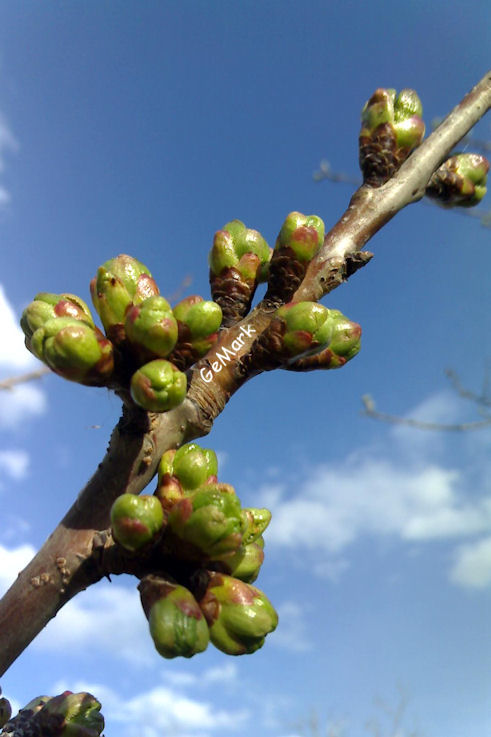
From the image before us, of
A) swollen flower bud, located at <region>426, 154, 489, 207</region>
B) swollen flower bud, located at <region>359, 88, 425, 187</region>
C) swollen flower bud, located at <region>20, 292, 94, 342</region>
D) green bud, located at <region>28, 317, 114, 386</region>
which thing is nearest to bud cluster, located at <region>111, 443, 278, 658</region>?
green bud, located at <region>28, 317, 114, 386</region>

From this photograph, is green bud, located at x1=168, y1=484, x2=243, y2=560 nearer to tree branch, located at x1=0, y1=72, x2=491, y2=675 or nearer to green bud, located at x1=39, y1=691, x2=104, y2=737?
tree branch, located at x1=0, y1=72, x2=491, y2=675

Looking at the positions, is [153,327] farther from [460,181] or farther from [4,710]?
[460,181]

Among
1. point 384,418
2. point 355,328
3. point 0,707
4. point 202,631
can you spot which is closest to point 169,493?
point 202,631

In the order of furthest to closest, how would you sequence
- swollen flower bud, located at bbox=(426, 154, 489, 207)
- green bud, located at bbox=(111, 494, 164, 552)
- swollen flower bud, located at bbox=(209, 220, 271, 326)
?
swollen flower bud, located at bbox=(426, 154, 489, 207)
swollen flower bud, located at bbox=(209, 220, 271, 326)
green bud, located at bbox=(111, 494, 164, 552)

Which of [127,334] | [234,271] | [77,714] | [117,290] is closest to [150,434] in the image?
[127,334]

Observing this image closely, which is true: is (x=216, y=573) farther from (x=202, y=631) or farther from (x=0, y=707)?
(x=0, y=707)

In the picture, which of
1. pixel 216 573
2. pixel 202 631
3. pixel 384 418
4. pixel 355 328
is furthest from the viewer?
pixel 384 418
